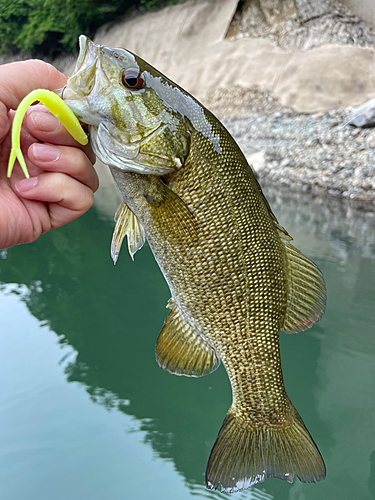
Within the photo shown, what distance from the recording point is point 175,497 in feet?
9.97

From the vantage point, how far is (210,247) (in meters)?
1.54

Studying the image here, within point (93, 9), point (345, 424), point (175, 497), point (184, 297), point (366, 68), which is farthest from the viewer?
point (93, 9)

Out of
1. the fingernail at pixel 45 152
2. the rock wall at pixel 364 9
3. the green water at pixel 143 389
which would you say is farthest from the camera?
the rock wall at pixel 364 9

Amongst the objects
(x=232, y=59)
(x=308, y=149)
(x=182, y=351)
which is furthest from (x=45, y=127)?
(x=232, y=59)

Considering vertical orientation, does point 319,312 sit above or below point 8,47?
above

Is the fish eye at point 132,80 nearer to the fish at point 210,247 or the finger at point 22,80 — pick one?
the fish at point 210,247

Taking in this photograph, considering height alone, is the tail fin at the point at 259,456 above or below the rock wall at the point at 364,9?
below

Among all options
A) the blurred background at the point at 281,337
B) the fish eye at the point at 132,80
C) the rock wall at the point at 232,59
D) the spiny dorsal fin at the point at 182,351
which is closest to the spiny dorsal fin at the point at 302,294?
the spiny dorsal fin at the point at 182,351

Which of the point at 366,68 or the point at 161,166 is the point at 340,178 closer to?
the point at 366,68

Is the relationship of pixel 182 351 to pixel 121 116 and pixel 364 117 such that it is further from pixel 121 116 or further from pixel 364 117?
pixel 364 117

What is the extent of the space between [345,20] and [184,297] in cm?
1343

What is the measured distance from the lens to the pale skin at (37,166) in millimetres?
1560

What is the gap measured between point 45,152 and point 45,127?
0.09m

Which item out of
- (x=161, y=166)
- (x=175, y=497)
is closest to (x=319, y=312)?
(x=161, y=166)
